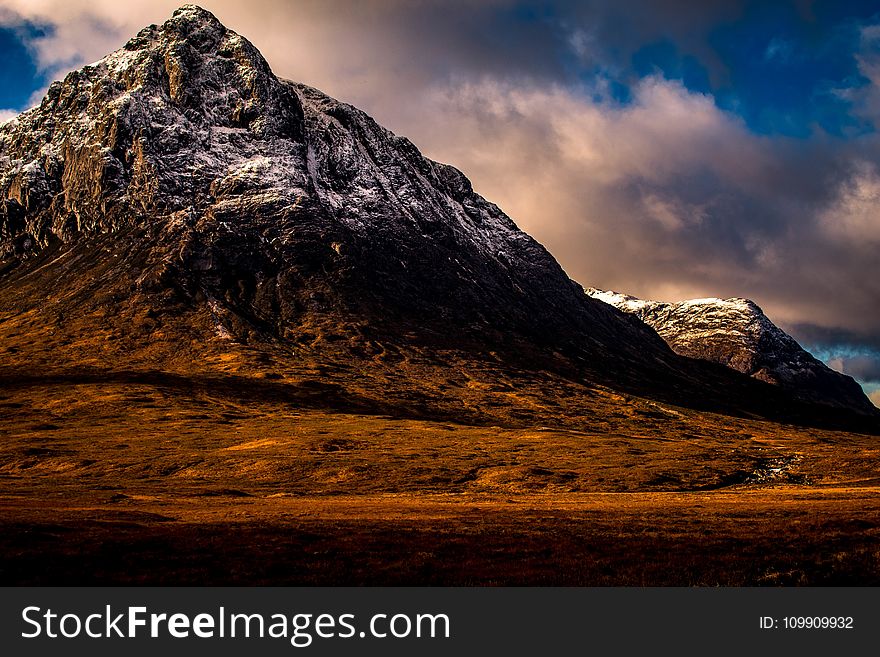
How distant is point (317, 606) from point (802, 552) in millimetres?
31166

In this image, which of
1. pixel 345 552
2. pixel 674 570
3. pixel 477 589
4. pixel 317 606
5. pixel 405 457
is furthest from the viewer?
pixel 405 457

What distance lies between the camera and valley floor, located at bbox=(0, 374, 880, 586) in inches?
1379

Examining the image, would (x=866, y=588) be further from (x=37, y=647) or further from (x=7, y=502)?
(x=7, y=502)

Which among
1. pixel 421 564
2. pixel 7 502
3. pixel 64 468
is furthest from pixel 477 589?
pixel 64 468

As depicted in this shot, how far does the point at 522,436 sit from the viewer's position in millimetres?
182625

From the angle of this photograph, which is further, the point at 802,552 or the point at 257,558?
the point at 802,552

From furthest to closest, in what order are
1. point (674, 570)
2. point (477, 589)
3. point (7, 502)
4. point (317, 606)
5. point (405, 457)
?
point (405, 457) < point (7, 502) < point (674, 570) < point (477, 589) < point (317, 606)

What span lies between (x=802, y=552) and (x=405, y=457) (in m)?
99.9

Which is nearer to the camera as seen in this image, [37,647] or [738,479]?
[37,647]

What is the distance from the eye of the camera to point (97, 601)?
27.3 m

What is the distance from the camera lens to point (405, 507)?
76.1m

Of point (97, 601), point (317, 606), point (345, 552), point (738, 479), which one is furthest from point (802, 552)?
point (738, 479)

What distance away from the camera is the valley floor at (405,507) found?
115ft

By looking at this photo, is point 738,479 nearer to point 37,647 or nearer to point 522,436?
point 522,436
